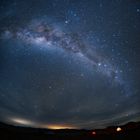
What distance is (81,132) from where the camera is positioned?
26.8m

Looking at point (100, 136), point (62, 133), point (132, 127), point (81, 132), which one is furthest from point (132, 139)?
point (62, 133)

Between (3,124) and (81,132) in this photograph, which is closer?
(3,124)

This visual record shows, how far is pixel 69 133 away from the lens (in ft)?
89.1

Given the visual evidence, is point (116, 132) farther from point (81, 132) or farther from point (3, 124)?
point (3, 124)

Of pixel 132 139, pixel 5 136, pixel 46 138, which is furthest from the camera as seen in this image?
pixel 46 138

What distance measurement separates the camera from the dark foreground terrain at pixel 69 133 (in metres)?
23.2

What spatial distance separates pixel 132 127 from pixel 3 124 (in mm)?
13726

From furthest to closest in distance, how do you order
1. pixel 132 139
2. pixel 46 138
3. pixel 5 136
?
pixel 46 138 → pixel 5 136 → pixel 132 139

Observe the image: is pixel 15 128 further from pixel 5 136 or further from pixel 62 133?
pixel 62 133

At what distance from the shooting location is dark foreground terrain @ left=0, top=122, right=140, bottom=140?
76.1 ft

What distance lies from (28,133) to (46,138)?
6.93 feet

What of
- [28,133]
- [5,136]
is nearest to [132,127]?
[28,133]

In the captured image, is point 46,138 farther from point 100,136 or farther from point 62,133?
point 100,136

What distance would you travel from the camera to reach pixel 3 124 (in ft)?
81.7
